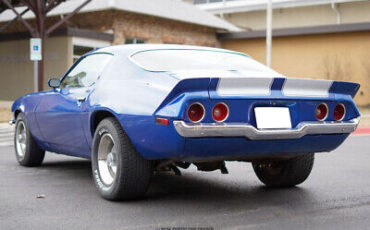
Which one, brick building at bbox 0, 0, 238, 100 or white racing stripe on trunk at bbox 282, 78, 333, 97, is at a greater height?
white racing stripe on trunk at bbox 282, 78, 333, 97

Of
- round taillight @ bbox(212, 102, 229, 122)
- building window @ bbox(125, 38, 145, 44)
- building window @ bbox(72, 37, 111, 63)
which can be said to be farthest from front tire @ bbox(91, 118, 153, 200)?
building window @ bbox(125, 38, 145, 44)

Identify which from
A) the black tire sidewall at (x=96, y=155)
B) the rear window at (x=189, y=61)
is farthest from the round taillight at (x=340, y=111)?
the black tire sidewall at (x=96, y=155)

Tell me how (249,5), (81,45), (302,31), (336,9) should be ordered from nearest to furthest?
(81,45) → (302,31) → (336,9) → (249,5)

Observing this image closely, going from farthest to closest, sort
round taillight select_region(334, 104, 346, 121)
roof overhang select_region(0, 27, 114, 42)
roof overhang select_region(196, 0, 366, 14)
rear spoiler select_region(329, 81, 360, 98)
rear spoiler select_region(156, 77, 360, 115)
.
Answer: roof overhang select_region(196, 0, 366, 14)
roof overhang select_region(0, 27, 114, 42)
round taillight select_region(334, 104, 346, 121)
rear spoiler select_region(329, 81, 360, 98)
rear spoiler select_region(156, 77, 360, 115)

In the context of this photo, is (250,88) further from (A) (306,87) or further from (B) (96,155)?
(B) (96,155)

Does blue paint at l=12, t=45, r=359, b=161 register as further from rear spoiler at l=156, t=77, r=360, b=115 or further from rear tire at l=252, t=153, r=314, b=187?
rear tire at l=252, t=153, r=314, b=187

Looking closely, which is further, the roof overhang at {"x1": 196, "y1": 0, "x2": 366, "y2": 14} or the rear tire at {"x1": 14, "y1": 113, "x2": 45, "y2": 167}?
the roof overhang at {"x1": 196, "y1": 0, "x2": 366, "y2": 14}

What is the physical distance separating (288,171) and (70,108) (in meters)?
2.24

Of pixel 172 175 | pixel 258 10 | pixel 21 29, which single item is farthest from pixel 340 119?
pixel 258 10


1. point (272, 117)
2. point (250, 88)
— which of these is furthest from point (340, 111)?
point (250, 88)

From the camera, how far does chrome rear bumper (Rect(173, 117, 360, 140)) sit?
416cm

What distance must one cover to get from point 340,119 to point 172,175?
2.29 meters

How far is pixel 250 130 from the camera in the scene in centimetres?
429

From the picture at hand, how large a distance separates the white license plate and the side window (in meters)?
1.79
